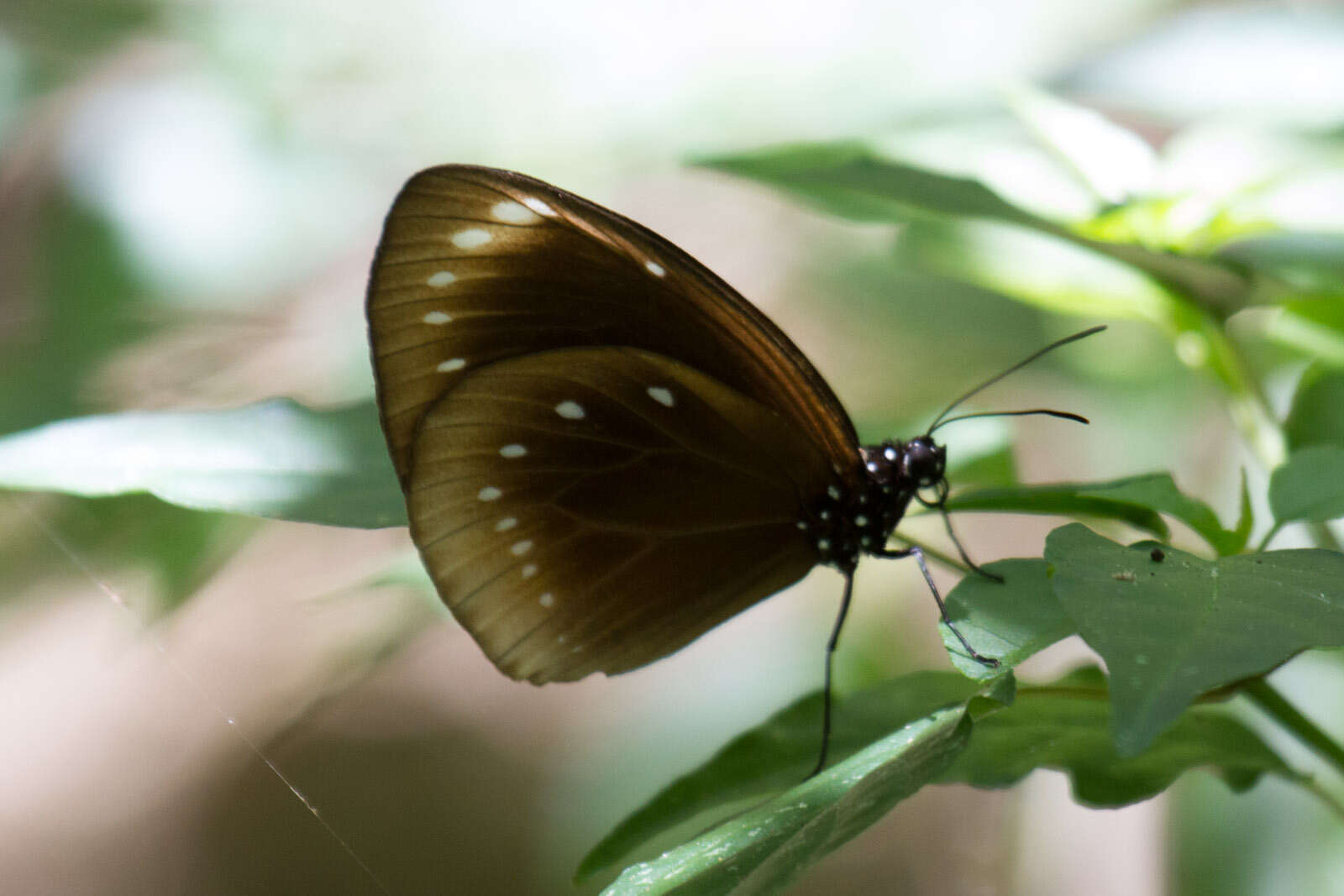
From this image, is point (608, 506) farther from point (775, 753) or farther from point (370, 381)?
point (370, 381)

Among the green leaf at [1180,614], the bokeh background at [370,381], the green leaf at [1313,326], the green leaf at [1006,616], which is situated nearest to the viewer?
the green leaf at [1180,614]

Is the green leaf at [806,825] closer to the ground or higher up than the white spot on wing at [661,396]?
closer to the ground

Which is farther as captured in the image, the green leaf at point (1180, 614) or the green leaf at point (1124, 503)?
the green leaf at point (1124, 503)

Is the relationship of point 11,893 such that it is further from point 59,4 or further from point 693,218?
point 693,218

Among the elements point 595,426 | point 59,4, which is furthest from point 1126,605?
point 59,4

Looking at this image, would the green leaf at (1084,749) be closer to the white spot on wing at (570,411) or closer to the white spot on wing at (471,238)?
the white spot on wing at (570,411)

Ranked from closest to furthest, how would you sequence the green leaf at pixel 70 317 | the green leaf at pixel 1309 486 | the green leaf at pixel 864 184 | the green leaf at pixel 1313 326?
1. the green leaf at pixel 1309 486
2. the green leaf at pixel 864 184
3. the green leaf at pixel 1313 326
4. the green leaf at pixel 70 317

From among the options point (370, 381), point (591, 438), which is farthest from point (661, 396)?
point (370, 381)

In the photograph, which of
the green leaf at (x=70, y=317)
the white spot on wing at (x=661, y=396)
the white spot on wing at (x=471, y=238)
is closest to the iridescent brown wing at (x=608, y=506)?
the white spot on wing at (x=661, y=396)
